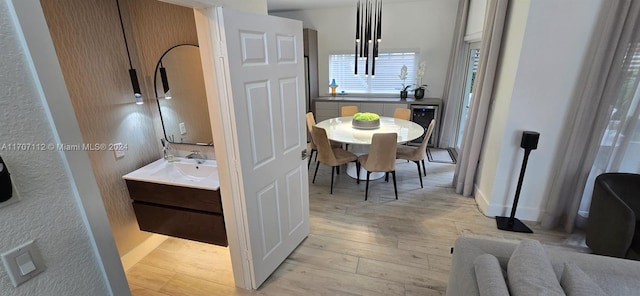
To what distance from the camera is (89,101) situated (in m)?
1.89

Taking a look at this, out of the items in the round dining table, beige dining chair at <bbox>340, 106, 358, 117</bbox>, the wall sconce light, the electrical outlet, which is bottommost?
the round dining table

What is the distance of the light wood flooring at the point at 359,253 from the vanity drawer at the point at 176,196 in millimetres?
590

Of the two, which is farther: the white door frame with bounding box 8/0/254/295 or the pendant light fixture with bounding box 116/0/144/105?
the pendant light fixture with bounding box 116/0/144/105

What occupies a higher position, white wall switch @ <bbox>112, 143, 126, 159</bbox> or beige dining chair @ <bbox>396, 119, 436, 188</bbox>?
white wall switch @ <bbox>112, 143, 126, 159</bbox>

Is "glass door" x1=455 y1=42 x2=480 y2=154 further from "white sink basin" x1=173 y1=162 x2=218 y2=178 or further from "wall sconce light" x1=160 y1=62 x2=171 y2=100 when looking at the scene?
"wall sconce light" x1=160 y1=62 x2=171 y2=100

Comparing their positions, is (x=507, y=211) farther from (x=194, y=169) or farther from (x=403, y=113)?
(x=194, y=169)

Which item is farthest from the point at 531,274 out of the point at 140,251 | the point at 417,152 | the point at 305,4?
the point at 305,4

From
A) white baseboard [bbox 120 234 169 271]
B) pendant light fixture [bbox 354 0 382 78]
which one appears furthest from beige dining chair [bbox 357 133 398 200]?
white baseboard [bbox 120 234 169 271]

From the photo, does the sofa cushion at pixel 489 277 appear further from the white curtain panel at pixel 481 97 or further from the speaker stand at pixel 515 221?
the white curtain panel at pixel 481 97

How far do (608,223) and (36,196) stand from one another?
3.19m

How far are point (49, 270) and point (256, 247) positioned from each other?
119cm

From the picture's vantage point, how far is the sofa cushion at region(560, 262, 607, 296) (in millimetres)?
1060

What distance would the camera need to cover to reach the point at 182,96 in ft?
7.63

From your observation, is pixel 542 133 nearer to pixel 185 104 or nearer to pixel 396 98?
pixel 396 98
